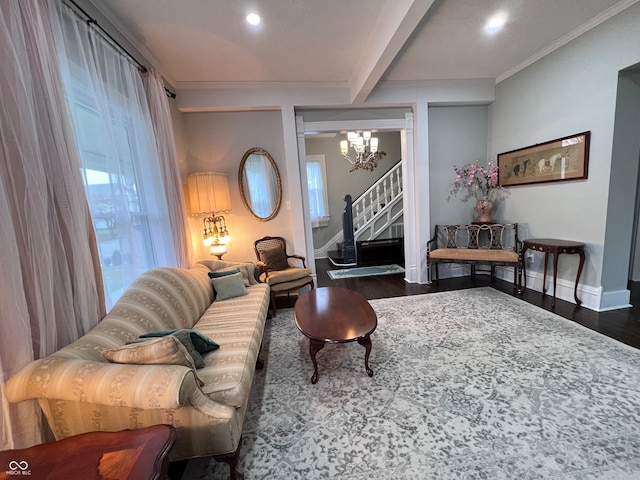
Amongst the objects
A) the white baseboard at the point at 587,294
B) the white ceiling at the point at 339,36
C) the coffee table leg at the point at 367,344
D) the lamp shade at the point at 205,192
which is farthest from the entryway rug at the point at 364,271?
the white ceiling at the point at 339,36

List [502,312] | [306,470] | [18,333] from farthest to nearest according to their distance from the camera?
[502,312], [306,470], [18,333]

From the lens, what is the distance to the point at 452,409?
5.14 ft

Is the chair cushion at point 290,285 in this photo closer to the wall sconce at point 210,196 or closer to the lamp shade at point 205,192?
the wall sconce at point 210,196

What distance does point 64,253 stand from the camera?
1282 millimetres

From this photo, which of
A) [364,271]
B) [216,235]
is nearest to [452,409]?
[216,235]

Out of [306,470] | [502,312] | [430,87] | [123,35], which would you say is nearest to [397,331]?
[502,312]

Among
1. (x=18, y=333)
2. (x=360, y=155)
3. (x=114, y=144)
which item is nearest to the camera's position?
(x=18, y=333)

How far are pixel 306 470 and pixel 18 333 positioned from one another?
143cm

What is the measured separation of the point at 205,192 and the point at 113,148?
1.22 meters

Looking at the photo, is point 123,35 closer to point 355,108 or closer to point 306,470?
point 355,108

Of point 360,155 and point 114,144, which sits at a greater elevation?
point 360,155

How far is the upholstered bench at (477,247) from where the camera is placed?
130 inches

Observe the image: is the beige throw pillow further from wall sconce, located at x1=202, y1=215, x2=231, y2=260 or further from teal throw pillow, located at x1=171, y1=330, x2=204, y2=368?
wall sconce, located at x1=202, y1=215, x2=231, y2=260

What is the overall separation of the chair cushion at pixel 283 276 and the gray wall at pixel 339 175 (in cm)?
312
